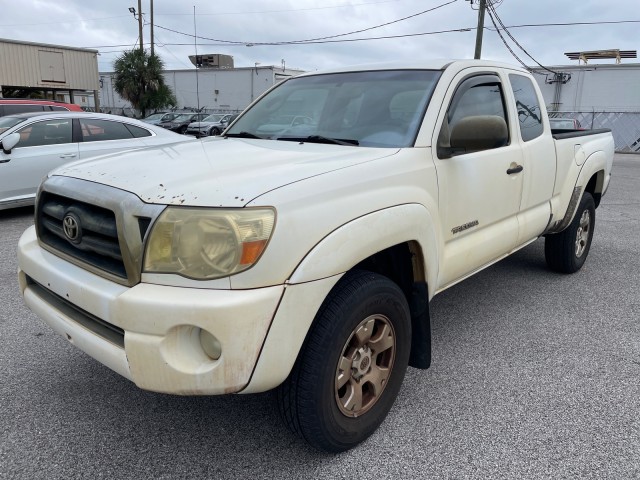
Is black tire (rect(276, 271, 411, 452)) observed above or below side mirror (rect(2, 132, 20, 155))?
below

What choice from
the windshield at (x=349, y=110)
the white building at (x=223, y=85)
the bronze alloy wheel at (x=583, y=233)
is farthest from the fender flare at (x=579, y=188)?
the white building at (x=223, y=85)

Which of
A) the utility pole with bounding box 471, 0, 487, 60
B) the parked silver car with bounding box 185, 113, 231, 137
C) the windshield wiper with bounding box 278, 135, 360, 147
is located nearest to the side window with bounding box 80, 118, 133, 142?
the windshield wiper with bounding box 278, 135, 360, 147

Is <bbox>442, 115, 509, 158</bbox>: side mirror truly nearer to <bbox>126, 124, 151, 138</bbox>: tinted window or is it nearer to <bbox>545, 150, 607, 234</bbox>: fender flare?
<bbox>545, 150, 607, 234</bbox>: fender flare

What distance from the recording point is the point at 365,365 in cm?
242

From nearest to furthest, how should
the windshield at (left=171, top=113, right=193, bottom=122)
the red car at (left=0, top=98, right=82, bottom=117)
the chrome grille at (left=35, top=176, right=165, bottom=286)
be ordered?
the chrome grille at (left=35, top=176, right=165, bottom=286) → the red car at (left=0, top=98, right=82, bottom=117) → the windshield at (left=171, top=113, right=193, bottom=122)

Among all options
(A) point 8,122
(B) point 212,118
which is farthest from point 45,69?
(A) point 8,122

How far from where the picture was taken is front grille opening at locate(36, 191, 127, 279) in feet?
6.88

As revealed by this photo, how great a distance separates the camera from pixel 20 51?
24.0 m

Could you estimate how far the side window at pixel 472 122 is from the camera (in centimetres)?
279

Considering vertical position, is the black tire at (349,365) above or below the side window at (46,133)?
below

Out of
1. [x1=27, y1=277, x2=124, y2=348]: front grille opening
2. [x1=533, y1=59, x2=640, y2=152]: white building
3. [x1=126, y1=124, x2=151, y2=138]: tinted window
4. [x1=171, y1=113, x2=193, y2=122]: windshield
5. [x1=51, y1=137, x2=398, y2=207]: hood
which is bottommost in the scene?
[x1=27, y1=277, x2=124, y2=348]: front grille opening

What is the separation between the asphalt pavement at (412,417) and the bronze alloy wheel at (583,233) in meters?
1.15

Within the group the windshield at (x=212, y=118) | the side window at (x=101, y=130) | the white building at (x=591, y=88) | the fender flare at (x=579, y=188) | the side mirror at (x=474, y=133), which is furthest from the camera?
the white building at (x=591, y=88)

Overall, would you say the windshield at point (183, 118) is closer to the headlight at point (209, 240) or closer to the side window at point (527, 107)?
the side window at point (527, 107)
